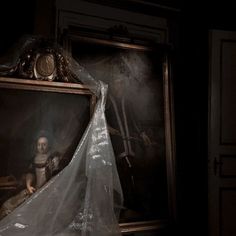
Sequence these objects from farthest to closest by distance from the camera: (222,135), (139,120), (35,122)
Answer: (222,135) < (139,120) < (35,122)

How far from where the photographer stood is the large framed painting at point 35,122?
1.15 m

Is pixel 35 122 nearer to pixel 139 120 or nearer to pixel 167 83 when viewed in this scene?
pixel 139 120

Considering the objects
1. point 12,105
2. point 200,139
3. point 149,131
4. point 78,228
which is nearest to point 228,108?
point 200,139

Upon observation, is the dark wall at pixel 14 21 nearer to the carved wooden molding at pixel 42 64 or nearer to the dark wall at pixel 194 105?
the carved wooden molding at pixel 42 64

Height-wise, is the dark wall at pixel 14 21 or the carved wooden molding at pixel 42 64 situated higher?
the dark wall at pixel 14 21

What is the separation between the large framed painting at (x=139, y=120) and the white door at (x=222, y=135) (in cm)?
23

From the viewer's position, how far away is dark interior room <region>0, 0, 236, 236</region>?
53.2 inches

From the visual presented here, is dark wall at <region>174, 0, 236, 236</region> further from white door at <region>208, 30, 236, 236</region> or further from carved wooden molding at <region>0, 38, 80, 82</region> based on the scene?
carved wooden molding at <region>0, 38, 80, 82</region>

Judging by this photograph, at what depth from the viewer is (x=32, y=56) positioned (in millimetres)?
1197

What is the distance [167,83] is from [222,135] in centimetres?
38

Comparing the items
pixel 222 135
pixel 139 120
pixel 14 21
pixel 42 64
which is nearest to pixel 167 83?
pixel 139 120

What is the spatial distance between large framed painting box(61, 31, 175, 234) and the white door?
23cm

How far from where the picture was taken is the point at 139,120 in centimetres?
143

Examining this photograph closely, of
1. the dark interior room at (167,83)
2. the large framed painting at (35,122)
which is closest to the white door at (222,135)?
the dark interior room at (167,83)
